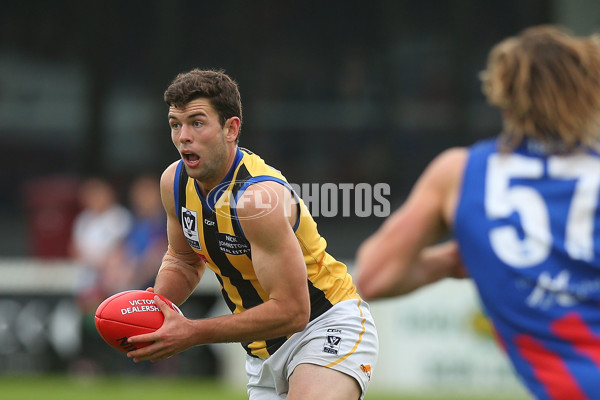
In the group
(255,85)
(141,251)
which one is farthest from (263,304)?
(255,85)

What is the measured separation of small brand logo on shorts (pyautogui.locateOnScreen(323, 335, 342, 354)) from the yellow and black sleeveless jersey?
0.15 meters

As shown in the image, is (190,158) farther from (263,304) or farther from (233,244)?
(263,304)

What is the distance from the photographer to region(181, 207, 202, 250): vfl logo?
14.8ft

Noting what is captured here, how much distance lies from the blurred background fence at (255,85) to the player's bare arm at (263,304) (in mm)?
8642

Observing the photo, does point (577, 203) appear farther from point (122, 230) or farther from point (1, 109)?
point (1, 109)

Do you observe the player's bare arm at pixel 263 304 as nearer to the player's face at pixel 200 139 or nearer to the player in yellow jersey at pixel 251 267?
the player in yellow jersey at pixel 251 267

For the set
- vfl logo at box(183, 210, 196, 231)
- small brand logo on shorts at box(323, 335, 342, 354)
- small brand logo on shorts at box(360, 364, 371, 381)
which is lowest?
small brand logo on shorts at box(360, 364, 371, 381)

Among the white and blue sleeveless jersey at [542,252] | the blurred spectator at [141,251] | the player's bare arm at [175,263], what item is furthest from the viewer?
the blurred spectator at [141,251]

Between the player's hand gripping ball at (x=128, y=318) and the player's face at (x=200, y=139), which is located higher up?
the player's face at (x=200, y=139)

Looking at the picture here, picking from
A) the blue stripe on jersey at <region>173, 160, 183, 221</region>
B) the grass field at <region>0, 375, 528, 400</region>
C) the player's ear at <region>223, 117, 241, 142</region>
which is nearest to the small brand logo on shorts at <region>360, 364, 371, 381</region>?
the blue stripe on jersey at <region>173, 160, 183, 221</region>

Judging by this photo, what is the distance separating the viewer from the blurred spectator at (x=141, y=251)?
1059cm

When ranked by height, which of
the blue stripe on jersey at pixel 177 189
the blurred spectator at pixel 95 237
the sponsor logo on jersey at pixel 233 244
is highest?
the blue stripe on jersey at pixel 177 189

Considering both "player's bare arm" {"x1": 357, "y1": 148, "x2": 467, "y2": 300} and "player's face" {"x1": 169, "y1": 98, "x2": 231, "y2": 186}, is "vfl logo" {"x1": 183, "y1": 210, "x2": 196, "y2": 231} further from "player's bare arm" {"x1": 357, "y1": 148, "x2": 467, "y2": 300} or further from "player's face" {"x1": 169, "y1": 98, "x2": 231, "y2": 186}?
"player's bare arm" {"x1": 357, "y1": 148, "x2": 467, "y2": 300}

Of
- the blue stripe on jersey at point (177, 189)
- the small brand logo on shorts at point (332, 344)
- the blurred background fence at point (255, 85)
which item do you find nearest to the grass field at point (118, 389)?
the blurred background fence at point (255, 85)
